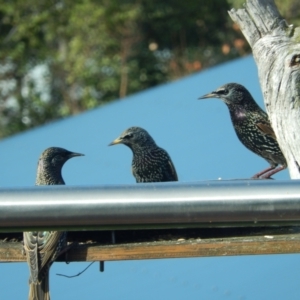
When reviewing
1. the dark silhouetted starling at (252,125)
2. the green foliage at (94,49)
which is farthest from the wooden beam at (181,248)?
the green foliage at (94,49)

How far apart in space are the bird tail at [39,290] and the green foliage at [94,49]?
10.3 m

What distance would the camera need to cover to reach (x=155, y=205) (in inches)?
51.5

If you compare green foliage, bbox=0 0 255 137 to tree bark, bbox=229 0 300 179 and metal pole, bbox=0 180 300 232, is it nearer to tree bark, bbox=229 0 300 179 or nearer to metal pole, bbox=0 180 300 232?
tree bark, bbox=229 0 300 179

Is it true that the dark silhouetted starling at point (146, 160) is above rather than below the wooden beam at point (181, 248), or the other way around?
above

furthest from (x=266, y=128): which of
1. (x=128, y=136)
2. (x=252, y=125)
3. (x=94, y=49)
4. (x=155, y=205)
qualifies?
(x=94, y=49)

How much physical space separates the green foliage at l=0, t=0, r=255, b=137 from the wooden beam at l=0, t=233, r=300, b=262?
11015 millimetres

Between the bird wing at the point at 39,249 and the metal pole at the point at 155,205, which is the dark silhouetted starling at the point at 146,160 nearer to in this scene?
the bird wing at the point at 39,249

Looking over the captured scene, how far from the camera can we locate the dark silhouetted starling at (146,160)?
4199mm

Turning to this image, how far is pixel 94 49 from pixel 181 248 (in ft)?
39.4

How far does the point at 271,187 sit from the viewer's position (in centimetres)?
131

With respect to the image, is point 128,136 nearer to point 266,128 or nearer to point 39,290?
point 266,128

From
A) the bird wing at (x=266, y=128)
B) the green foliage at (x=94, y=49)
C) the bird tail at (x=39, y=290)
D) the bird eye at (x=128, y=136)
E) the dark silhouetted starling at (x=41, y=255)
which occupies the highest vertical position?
the green foliage at (x=94, y=49)

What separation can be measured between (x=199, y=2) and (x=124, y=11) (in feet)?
6.44

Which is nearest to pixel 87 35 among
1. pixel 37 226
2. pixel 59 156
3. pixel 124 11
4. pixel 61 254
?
pixel 124 11
